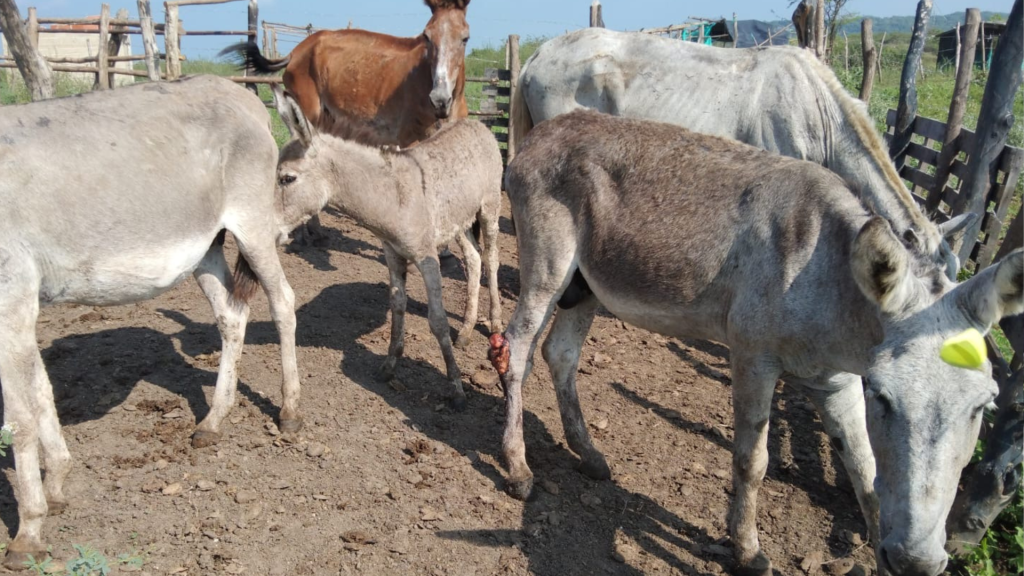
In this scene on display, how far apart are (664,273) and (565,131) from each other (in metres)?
1.17

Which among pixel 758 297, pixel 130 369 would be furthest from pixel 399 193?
pixel 758 297

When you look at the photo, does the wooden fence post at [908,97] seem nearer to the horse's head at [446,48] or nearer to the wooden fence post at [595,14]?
the horse's head at [446,48]

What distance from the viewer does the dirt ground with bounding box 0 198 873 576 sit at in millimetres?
3834

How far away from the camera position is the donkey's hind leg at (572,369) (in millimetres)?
4520

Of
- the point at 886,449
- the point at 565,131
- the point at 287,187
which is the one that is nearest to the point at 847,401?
the point at 886,449

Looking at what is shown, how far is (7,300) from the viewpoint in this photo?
141 inches

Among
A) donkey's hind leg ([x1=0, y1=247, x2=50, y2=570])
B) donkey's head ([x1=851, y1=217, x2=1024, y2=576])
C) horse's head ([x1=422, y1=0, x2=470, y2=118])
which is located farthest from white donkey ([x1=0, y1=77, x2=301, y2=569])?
donkey's head ([x1=851, y1=217, x2=1024, y2=576])

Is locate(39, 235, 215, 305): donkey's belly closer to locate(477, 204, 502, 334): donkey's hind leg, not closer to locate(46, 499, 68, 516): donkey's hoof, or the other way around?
locate(46, 499, 68, 516): donkey's hoof

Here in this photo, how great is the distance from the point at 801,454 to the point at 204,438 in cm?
375

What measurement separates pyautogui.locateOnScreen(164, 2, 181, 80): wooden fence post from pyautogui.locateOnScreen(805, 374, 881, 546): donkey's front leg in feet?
46.1

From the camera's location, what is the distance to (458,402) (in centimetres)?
536

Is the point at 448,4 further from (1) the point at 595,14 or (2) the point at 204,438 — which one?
(1) the point at 595,14

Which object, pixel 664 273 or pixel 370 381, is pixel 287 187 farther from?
pixel 664 273

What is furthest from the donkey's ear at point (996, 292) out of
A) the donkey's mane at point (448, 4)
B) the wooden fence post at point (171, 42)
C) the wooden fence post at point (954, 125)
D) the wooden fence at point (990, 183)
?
the wooden fence post at point (171, 42)
